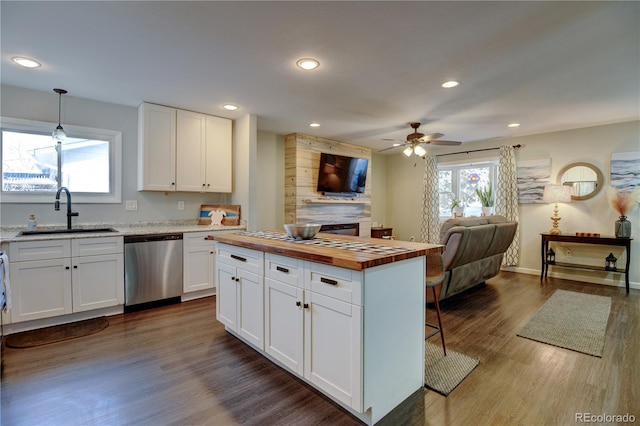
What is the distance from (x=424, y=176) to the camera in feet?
21.3

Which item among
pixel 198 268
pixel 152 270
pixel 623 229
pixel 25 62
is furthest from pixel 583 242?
pixel 25 62

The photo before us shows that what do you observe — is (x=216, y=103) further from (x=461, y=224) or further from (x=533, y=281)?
→ (x=533, y=281)

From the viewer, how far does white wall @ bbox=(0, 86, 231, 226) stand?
3.16 metres

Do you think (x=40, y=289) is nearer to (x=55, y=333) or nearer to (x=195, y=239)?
(x=55, y=333)

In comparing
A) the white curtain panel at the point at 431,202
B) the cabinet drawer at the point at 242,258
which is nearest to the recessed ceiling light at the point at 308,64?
the cabinet drawer at the point at 242,258

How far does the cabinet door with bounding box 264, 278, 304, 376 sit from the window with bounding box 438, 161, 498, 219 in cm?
517

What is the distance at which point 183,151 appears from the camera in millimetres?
3914

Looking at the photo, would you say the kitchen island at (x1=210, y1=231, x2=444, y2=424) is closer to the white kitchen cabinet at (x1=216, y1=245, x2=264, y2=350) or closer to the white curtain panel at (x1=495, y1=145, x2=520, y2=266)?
the white kitchen cabinet at (x1=216, y1=245, x2=264, y2=350)

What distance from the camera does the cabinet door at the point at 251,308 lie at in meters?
2.25

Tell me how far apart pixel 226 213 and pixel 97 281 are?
1691 mm

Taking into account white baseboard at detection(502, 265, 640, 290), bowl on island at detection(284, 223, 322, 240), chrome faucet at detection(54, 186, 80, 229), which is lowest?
white baseboard at detection(502, 265, 640, 290)

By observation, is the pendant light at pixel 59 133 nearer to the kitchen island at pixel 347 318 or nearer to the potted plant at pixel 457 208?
the kitchen island at pixel 347 318

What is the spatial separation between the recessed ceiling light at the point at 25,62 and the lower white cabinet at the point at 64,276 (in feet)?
5.15

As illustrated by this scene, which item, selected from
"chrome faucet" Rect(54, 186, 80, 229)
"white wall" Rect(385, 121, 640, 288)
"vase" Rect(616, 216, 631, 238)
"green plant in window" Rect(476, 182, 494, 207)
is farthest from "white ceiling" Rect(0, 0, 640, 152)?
"green plant in window" Rect(476, 182, 494, 207)
